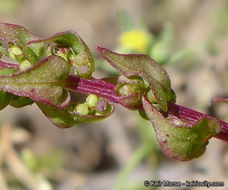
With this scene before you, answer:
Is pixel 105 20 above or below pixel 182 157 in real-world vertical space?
below

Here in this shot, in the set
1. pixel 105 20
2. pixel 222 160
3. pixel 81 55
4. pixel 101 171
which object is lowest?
pixel 101 171

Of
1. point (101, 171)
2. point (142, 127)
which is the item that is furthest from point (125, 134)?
point (142, 127)

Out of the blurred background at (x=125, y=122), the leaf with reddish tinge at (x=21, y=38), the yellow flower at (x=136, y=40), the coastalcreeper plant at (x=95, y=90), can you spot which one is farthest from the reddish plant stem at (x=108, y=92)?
the yellow flower at (x=136, y=40)

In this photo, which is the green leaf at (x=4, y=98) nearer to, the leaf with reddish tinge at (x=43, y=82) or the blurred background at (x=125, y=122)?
the leaf with reddish tinge at (x=43, y=82)

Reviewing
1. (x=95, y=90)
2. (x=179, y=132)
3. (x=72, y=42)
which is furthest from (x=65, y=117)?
(x=179, y=132)

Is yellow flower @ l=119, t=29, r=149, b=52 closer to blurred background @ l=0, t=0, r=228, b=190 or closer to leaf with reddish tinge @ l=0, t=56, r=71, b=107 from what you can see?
blurred background @ l=0, t=0, r=228, b=190

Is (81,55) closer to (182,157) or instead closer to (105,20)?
(182,157)

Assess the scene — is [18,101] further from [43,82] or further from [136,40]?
[136,40]
